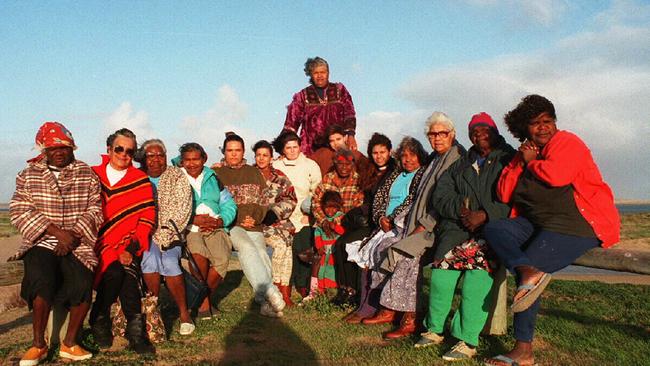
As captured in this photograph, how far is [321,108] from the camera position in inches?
350

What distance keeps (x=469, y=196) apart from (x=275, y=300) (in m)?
2.91

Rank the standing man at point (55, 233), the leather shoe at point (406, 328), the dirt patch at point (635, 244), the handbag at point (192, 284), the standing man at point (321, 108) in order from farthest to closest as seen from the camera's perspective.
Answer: the dirt patch at point (635, 244) < the standing man at point (321, 108) < the handbag at point (192, 284) < the leather shoe at point (406, 328) < the standing man at point (55, 233)

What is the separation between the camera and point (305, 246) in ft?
26.5

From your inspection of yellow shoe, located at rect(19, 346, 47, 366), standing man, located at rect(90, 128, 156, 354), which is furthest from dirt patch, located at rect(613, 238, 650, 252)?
yellow shoe, located at rect(19, 346, 47, 366)

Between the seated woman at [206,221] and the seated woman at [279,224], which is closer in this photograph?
the seated woman at [206,221]

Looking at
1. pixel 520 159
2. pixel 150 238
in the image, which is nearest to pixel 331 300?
pixel 150 238

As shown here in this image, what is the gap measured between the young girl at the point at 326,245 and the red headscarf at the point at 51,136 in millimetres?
3344

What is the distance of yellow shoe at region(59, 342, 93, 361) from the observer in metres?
4.98

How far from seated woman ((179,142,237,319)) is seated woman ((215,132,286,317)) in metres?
0.30

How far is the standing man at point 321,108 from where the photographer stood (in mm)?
8820

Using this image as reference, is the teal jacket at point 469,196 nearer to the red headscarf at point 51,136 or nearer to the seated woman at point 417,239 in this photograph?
the seated woman at point 417,239

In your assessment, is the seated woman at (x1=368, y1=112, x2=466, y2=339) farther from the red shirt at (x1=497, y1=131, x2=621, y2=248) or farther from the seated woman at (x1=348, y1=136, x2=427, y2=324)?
the red shirt at (x1=497, y1=131, x2=621, y2=248)

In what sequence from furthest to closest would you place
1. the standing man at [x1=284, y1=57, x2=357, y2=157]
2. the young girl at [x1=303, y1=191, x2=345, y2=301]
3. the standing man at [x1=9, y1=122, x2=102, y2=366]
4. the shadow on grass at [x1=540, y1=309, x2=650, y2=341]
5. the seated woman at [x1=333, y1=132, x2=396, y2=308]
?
the standing man at [x1=284, y1=57, x2=357, y2=157] < the young girl at [x1=303, y1=191, x2=345, y2=301] < the seated woman at [x1=333, y1=132, x2=396, y2=308] < the shadow on grass at [x1=540, y1=309, x2=650, y2=341] < the standing man at [x1=9, y1=122, x2=102, y2=366]

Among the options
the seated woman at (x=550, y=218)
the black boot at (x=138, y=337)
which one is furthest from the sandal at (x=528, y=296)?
the black boot at (x=138, y=337)
